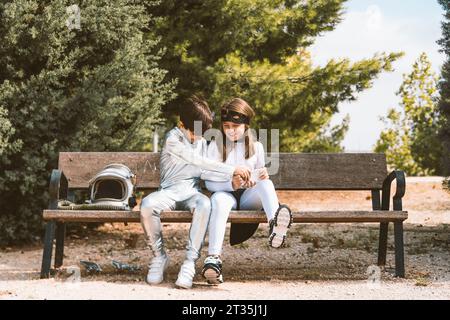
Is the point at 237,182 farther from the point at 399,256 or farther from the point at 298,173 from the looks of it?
the point at 399,256

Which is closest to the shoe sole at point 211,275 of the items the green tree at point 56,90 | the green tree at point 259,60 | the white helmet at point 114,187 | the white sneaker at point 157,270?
the white sneaker at point 157,270

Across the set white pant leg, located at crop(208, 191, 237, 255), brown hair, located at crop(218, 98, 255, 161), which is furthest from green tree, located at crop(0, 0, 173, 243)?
white pant leg, located at crop(208, 191, 237, 255)

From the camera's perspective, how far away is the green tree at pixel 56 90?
6641 mm

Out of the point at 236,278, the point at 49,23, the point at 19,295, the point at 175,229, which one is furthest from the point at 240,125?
the point at 175,229

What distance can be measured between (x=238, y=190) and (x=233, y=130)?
0.44 metres

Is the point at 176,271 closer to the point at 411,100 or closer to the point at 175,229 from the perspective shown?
the point at 175,229

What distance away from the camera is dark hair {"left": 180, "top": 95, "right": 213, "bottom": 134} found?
5324 mm

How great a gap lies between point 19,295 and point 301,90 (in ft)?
18.2

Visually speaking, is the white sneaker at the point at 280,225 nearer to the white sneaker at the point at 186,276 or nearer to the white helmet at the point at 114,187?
the white sneaker at the point at 186,276

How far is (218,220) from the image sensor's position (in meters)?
4.93

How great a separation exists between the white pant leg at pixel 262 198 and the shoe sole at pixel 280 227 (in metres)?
0.07

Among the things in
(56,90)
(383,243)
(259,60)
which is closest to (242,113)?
(383,243)

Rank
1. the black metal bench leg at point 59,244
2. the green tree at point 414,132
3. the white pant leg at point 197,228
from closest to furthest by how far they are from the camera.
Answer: the white pant leg at point 197,228
the black metal bench leg at point 59,244
the green tree at point 414,132

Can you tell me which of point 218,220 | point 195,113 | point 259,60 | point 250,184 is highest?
point 259,60
